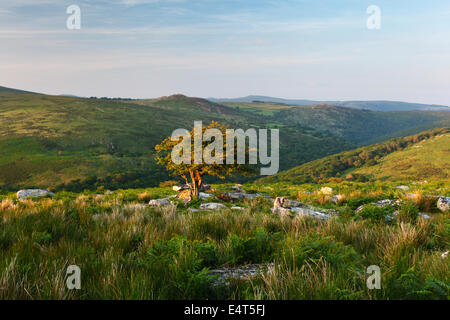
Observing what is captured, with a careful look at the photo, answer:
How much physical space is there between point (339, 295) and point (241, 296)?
89cm

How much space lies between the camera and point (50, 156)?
112188 mm

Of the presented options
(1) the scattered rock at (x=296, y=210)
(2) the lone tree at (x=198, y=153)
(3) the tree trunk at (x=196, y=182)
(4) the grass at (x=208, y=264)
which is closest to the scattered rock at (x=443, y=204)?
(1) the scattered rock at (x=296, y=210)

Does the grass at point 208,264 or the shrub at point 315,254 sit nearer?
the grass at point 208,264

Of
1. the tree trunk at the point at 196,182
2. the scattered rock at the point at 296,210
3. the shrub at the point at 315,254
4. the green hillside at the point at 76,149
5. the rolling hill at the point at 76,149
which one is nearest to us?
the shrub at the point at 315,254

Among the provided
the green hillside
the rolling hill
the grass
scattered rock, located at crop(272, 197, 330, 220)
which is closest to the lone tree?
scattered rock, located at crop(272, 197, 330, 220)

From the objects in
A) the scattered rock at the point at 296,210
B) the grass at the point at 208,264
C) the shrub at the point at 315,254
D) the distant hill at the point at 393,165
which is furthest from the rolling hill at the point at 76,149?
the shrub at the point at 315,254

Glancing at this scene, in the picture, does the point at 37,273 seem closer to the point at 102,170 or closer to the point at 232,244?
the point at 232,244

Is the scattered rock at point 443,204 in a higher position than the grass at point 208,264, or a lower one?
lower

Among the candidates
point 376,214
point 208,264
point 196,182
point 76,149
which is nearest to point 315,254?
point 208,264

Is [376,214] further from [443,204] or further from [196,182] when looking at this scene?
[196,182]

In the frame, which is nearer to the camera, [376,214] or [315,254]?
[315,254]

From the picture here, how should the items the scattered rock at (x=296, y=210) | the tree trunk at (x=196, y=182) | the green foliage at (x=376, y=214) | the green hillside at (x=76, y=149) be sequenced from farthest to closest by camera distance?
the green hillside at (x=76, y=149) → the tree trunk at (x=196, y=182) → the scattered rock at (x=296, y=210) → the green foliage at (x=376, y=214)

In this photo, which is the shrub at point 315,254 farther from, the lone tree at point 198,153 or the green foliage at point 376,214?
the lone tree at point 198,153

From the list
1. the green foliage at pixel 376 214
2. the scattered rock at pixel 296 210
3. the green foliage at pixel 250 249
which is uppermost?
the green foliage at pixel 250 249
